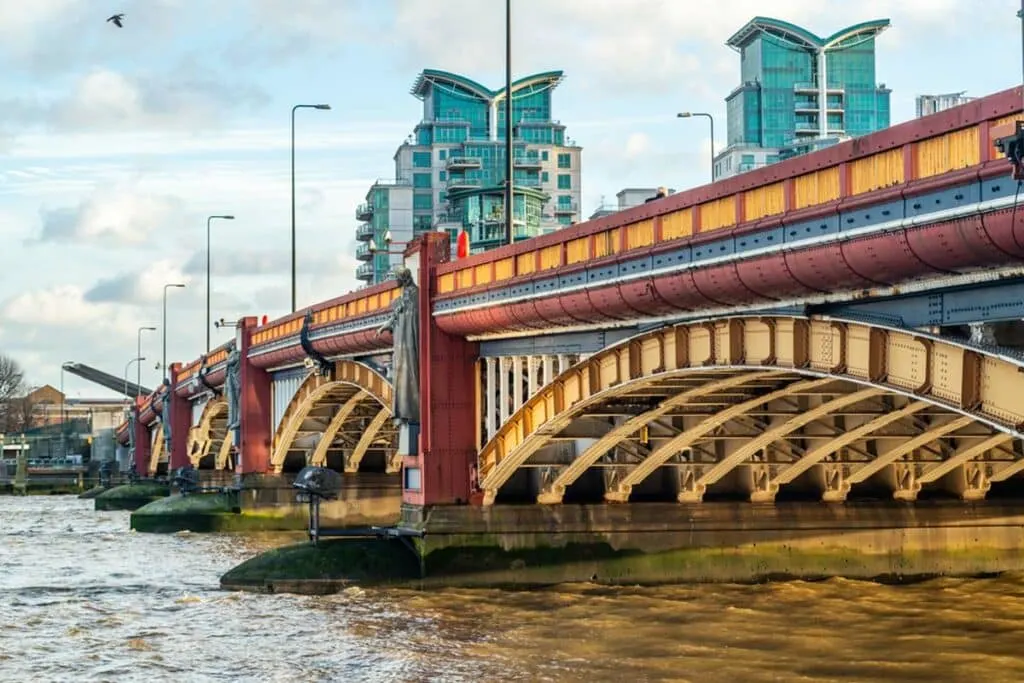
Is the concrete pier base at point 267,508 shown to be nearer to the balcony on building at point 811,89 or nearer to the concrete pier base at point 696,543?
the concrete pier base at point 696,543

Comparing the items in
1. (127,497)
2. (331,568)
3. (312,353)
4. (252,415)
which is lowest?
(331,568)

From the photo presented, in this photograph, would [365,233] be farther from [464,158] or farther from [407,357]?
[407,357]

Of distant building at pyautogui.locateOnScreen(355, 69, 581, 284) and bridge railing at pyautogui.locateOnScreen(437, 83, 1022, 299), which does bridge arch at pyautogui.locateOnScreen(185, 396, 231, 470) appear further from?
distant building at pyautogui.locateOnScreen(355, 69, 581, 284)

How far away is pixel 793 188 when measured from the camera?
23.0 metres

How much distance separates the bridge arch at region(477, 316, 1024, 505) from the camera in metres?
21.8

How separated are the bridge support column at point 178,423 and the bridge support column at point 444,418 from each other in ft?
182

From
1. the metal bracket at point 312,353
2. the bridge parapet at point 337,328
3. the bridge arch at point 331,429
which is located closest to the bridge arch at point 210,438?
the bridge arch at point 331,429

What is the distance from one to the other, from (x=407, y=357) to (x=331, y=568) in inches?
199

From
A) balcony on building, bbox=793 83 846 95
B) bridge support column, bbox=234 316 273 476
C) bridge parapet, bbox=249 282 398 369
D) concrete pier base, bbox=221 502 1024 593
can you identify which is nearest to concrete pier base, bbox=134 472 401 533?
bridge support column, bbox=234 316 273 476

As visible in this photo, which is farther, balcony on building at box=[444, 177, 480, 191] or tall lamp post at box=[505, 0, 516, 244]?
balcony on building at box=[444, 177, 480, 191]

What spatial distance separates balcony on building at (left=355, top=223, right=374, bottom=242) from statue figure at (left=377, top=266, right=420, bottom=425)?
113 metres

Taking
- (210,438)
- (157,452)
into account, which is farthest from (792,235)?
(157,452)

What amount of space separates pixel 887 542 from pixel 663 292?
40.8 ft

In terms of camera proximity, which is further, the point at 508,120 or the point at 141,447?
the point at 141,447
